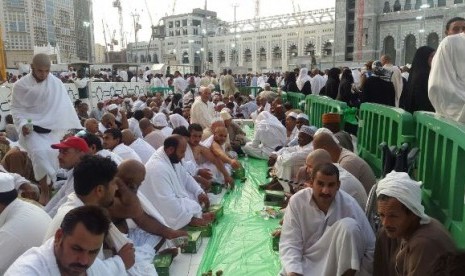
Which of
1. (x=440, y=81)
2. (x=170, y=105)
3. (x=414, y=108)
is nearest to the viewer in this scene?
(x=440, y=81)

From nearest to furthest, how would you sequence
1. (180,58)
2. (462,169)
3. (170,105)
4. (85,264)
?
(85,264) < (462,169) < (170,105) < (180,58)

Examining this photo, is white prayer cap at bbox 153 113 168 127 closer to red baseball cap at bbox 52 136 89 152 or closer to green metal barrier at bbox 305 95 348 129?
green metal barrier at bbox 305 95 348 129

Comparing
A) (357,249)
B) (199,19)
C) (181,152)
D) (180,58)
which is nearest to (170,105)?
(181,152)

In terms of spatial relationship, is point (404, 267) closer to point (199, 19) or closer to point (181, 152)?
point (181, 152)

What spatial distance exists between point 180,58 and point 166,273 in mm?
59297

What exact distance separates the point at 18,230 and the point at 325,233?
6.15 ft

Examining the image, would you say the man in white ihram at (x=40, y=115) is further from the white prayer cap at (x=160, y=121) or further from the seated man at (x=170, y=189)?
the white prayer cap at (x=160, y=121)

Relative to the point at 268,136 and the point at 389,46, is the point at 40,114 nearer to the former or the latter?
the point at 268,136

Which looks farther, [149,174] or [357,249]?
[149,174]

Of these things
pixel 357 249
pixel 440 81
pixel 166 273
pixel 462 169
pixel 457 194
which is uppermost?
pixel 440 81

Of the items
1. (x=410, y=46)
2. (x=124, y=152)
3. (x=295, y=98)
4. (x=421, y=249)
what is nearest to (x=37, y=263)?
(x=421, y=249)

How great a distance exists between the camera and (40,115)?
189 inches

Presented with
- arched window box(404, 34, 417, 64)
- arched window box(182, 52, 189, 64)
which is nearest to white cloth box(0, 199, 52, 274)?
arched window box(404, 34, 417, 64)

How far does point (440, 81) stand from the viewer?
299 centimetres
